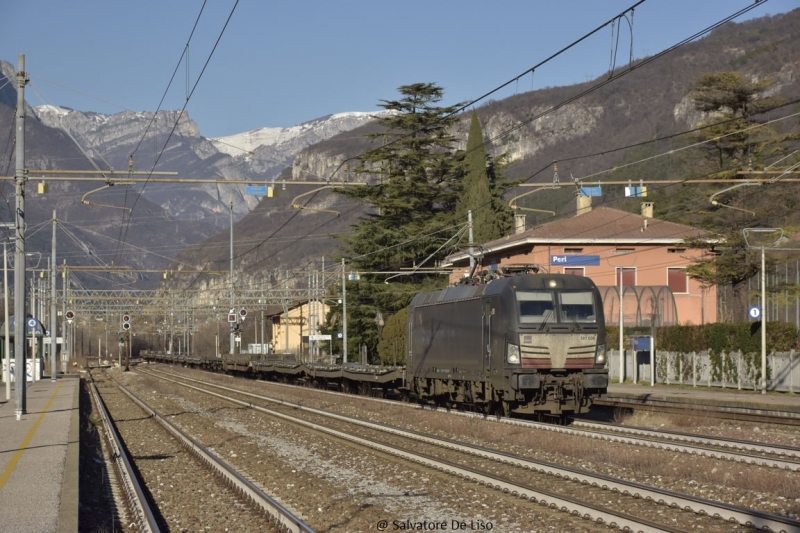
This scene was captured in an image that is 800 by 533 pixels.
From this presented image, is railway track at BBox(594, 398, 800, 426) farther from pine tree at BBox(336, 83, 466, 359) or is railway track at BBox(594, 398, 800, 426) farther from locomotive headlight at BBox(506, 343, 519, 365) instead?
pine tree at BBox(336, 83, 466, 359)

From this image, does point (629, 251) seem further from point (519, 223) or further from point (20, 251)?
point (20, 251)

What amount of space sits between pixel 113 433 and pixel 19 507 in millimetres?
10601

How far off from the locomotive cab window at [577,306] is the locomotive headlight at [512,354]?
1269 millimetres

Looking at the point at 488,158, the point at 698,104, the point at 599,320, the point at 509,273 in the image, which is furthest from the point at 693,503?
the point at 488,158

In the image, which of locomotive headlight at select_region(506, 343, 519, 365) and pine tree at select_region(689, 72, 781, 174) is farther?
pine tree at select_region(689, 72, 781, 174)

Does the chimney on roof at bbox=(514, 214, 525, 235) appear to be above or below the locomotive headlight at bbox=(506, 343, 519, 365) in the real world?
above

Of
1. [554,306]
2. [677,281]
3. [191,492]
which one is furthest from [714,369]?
[191,492]

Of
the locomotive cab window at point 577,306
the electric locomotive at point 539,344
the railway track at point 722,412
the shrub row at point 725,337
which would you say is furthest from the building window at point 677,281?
the locomotive cab window at point 577,306

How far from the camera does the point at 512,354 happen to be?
21859mm

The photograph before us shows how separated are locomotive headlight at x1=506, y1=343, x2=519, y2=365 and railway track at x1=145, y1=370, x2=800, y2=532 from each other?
2949mm

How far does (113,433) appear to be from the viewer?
22188 mm

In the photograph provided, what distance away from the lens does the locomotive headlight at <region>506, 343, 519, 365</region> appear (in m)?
21.8

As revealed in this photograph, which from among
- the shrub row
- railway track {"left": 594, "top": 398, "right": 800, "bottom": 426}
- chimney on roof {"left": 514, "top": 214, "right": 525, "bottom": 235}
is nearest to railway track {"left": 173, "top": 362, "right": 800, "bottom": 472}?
railway track {"left": 594, "top": 398, "right": 800, "bottom": 426}

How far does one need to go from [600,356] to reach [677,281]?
38.7m
